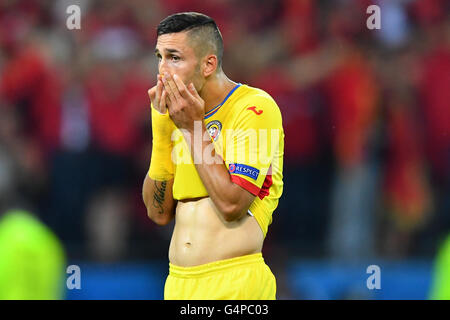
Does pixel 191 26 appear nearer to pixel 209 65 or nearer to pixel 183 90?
pixel 209 65

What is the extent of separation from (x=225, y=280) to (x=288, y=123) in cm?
373

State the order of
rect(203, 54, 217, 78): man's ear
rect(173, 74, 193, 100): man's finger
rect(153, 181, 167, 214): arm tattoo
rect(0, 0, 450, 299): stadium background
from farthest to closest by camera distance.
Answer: rect(0, 0, 450, 299): stadium background < rect(153, 181, 167, 214): arm tattoo < rect(203, 54, 217, 78): man's ear < rect(173, 74, 193, 100): man's finger

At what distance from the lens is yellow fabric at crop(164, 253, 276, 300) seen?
170 inches

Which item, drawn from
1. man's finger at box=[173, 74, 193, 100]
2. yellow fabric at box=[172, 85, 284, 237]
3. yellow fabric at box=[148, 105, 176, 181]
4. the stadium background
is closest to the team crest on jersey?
yellow fabric at box=[172, 85, 284, 237]

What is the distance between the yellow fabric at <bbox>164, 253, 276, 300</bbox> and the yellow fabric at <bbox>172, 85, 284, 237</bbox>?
0.23 metres

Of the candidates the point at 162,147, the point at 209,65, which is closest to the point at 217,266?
the point at 162,147

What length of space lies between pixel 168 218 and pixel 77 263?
308cm

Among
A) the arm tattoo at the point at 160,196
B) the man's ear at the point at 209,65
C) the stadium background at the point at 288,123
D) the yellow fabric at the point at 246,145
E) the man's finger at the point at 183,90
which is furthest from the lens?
the stadium background at the point at 288,123

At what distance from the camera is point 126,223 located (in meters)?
8.09

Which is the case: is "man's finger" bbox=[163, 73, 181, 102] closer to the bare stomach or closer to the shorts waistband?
the bare stomach

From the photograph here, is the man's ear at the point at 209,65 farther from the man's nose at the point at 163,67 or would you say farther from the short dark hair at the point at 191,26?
the man's nose at the point at 163,67

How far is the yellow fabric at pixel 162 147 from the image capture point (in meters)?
4.41

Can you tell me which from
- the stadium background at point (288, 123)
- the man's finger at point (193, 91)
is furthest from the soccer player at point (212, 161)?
the stadium background at point (288, 123)

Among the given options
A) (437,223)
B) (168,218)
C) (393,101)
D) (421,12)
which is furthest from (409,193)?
(168,218)
